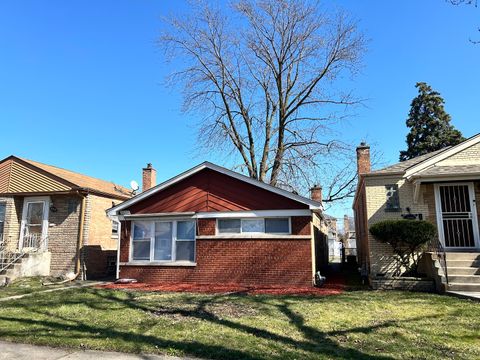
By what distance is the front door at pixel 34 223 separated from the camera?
1727 centimetres

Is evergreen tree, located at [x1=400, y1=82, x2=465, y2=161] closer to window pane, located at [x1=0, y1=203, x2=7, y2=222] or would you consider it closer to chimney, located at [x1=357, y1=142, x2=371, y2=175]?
chimney, located at [x1=357, y1=142, x2=371, y2=175]

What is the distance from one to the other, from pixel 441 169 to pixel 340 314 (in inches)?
298

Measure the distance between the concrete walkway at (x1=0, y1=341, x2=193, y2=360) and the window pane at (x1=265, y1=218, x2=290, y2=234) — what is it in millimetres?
8628

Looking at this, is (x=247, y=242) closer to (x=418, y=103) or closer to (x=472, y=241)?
(x=472, y=241)

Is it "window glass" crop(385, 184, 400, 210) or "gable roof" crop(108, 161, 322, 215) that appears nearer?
"window glass" crop(385, 184, 400, 210)

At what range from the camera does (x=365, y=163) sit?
17812 mm

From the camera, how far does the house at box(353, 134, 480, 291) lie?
12719 mm

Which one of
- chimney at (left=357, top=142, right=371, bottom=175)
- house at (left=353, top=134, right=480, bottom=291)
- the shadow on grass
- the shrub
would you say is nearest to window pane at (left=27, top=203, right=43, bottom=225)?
the shadow on grass

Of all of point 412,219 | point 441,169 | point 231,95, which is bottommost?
point 412,219

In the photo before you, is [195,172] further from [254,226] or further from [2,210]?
[2,210]

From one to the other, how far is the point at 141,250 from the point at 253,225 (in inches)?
185

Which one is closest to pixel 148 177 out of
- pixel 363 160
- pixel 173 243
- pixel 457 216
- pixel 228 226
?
pixel 173 243

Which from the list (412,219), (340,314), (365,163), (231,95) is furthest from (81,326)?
(231,95)

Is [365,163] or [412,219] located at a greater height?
[365,163]
